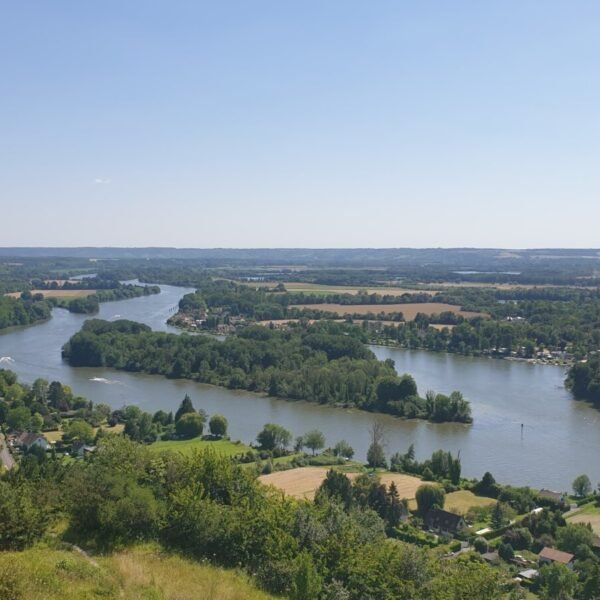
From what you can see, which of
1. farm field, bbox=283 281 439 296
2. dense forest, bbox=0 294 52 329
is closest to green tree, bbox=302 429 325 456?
dense forest, bbox=0 294 52 329

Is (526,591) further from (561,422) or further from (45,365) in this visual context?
(45,365)

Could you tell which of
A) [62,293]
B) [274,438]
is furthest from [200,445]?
[62,293]

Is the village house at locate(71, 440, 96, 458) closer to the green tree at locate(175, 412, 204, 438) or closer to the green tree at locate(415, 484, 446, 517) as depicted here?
the green tree at locate(175, 412, 204, 438)

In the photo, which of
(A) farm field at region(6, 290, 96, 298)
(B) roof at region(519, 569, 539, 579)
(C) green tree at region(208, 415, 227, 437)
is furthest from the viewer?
(A) farm field at region(6, 290, 96, 298)

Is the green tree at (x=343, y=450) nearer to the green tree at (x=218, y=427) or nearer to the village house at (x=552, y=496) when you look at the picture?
the green tree at (x=218, y=427)

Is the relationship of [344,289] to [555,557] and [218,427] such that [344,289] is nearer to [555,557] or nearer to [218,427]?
[218,427]

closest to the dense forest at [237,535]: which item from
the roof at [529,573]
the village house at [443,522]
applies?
the roof at [529,573]
